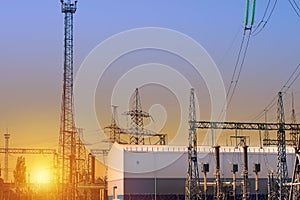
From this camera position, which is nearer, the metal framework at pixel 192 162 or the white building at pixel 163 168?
the metal framework at pixel 192 162

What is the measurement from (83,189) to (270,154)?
38094 millimetres

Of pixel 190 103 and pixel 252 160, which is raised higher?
pixel 190 103

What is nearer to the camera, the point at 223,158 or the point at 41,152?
the point at 223,158

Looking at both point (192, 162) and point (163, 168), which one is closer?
point (192, 162)

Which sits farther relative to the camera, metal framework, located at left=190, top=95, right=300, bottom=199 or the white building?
the white building

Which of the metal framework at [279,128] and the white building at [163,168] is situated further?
the white building at [163,168]

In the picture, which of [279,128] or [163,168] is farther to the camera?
[163,168]

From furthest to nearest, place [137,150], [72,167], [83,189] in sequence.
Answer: [83,189] < [137,150] < [72,167]

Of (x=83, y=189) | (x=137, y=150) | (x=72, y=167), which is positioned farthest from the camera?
(x=83, y=189)

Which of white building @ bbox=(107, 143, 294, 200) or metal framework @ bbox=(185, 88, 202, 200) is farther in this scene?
white building @ bbox=(107, 143, 294, 200)

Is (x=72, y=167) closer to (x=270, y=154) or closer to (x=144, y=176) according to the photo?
(x=144, y=176)

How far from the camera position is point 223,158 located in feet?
218

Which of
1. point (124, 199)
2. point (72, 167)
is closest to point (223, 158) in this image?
point (124, 199)

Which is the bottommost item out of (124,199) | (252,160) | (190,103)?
(124,199)
